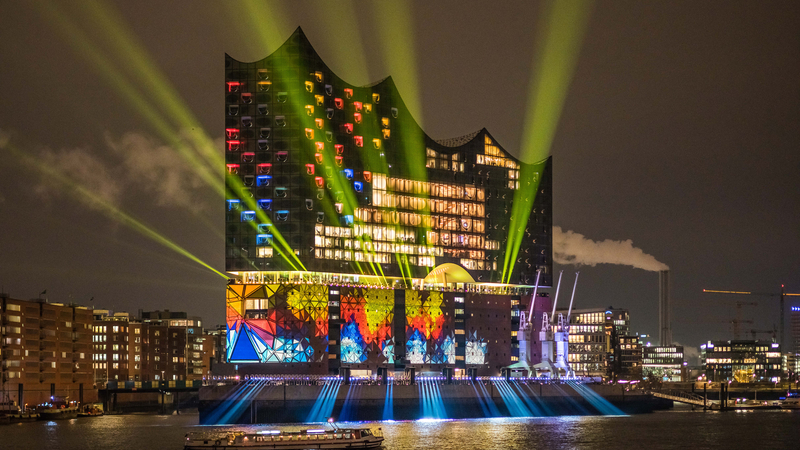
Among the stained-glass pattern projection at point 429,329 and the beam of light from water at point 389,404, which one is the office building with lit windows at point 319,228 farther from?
the beam of light from water at point 389,404

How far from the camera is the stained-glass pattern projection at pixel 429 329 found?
184 metres

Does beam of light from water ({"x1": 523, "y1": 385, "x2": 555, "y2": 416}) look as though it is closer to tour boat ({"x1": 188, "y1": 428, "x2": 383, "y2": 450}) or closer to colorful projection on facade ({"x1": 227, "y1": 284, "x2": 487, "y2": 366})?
colorful projection on facade ({"x1": 227, "y1": 284, "x2": 487, "y2": 366})

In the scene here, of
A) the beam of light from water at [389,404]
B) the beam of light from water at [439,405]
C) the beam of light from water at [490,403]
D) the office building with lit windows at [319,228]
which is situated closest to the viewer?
the beam of light from water at [389,404]

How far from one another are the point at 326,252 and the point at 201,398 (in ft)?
108

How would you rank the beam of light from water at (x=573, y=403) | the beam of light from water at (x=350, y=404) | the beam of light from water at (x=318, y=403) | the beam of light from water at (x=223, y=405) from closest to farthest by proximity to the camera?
the beam of light from water at (x=223, y=405) → the beam of light from water at (x=318, y=403) → the beam of light from water at (x=350, y=404) → the beam of light from water at (x=573, y=403)

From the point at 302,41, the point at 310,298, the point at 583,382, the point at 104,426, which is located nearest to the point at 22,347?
the point at 104,426

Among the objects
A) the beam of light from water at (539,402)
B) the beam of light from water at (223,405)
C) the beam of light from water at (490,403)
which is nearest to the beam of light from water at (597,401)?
the beam of light from water at (539,402)

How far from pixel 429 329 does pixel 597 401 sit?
3053 centimetres

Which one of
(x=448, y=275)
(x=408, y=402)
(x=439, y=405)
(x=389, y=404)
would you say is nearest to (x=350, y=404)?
(x=389, y=404)

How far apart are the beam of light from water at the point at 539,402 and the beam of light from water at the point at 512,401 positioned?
91.6 inches

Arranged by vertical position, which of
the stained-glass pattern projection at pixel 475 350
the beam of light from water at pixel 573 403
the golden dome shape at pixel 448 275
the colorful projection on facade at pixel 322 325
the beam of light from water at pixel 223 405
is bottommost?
the beam of light from water at pixel 573 403

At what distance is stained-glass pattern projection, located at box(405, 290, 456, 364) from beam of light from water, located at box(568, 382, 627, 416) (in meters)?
22.2

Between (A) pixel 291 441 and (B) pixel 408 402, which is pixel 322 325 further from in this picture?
(A) pixel 291 441

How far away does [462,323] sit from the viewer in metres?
192
